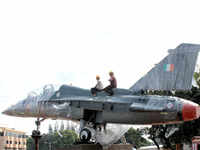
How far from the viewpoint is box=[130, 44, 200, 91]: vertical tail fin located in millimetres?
14452

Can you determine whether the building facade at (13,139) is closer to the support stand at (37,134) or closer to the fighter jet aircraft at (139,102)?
the support stand at (37,134)

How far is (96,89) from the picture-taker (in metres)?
15.7

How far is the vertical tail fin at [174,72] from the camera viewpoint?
14.5m

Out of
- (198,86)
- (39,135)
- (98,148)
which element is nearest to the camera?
(98,148)

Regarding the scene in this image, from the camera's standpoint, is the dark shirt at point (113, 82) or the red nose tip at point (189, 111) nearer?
the red nose tip at point (189, 111)

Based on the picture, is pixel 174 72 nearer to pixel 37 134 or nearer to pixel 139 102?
pixel 139 102

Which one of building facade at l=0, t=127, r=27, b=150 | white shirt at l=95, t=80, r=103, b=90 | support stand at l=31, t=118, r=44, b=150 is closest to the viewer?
white shirt at l=95, t=80, r=103, b=90

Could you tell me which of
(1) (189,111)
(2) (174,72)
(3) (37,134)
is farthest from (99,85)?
(1) (189,111)

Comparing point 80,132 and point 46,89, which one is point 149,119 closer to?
point 80,132

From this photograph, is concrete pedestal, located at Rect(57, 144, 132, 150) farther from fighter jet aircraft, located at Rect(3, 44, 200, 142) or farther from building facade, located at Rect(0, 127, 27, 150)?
building facade, located at Rect(0, 127, 27, 150)

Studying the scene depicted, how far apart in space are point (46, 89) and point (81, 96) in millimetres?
2375

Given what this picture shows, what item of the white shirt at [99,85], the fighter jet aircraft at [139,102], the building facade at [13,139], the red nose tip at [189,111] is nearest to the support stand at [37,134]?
the fighter jet aircraft at [139,102]

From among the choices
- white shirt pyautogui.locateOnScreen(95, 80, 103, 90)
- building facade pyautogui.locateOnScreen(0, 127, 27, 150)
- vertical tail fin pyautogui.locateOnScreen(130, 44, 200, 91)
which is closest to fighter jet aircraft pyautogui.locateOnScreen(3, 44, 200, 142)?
vertical tail fin pyautogui.locateOnScreen(130, 44, 200, 91)

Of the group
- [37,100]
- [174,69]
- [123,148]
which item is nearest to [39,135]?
[37,100]
